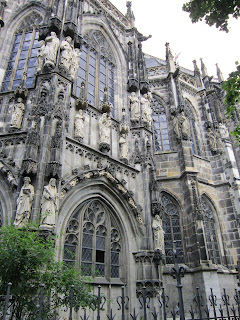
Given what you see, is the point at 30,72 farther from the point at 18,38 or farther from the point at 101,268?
the point at 101,268

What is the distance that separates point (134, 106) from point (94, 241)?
6.59 metres

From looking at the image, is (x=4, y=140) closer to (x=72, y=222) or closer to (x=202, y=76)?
(x=72, y=222)

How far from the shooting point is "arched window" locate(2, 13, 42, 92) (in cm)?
1136

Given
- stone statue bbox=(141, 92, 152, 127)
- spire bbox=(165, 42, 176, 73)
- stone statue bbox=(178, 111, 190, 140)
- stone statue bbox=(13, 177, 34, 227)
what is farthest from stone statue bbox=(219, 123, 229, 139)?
stone statue bbox=(13, 177, 34, 227)

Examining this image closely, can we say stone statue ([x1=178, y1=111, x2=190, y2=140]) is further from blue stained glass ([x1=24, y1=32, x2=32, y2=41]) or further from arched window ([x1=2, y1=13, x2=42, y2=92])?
blue stained glass ([x1=24, y1=32, x2=32, y2=41])

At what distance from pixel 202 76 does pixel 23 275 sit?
18.6 metres

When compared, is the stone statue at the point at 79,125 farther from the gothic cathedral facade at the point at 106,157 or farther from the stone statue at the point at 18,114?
the stone statue at the point at 18,114

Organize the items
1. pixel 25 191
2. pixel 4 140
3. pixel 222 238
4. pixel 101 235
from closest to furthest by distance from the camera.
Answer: pixel 25 191 < pixel 4 140 < pixel 101 235 < pixel 222 238

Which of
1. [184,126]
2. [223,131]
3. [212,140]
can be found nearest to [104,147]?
[184,126]

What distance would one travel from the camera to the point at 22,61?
471 inches

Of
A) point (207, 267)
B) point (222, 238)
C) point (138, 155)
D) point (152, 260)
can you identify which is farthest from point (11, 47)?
point (222, 238)

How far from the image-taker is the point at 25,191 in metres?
7.55

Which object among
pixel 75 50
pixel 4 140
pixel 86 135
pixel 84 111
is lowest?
pixel 4 140

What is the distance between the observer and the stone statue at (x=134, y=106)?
42.5 feet
